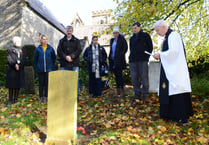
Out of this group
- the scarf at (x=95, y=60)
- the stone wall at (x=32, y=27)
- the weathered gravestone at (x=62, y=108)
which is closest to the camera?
the weathered gravestone at (x=62, y=108)

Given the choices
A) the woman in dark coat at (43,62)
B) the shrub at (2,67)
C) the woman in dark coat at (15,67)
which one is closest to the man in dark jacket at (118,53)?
the woman in dark coat at (43,62)

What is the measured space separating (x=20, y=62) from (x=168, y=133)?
4.84 metres

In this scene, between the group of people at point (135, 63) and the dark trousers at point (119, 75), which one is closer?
the group of people at point (135, 63)

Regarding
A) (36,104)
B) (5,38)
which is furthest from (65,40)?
(5,38)

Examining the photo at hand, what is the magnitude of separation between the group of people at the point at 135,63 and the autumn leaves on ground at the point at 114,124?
0.33 meters

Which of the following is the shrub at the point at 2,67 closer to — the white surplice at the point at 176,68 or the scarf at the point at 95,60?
the scarf at the point at 95,60

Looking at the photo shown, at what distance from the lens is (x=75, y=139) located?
10.2 feet

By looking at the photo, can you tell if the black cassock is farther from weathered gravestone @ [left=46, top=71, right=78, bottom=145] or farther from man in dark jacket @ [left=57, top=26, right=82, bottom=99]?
man in dark jacket @ [left=57, top=26, right=82, bottom=99]

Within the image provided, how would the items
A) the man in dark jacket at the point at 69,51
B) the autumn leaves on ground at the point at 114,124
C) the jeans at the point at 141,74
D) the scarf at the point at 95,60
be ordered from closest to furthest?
1. the autumn leaves on ground at the point at 114,124
2. the jeans at the point at 141,74
3. the man in dark jacket at the point at 69,51
4. the scarf at the point at 95,60

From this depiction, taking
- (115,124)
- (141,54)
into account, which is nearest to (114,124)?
(115,124)

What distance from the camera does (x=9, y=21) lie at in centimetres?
1375

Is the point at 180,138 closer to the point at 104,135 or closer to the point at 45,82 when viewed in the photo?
the point at 104,135

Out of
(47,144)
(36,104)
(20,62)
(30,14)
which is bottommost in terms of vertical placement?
(47,144)

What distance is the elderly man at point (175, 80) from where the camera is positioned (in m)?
3.63
